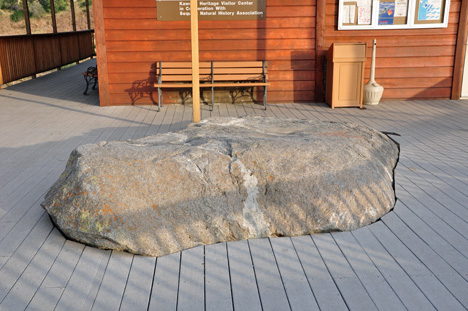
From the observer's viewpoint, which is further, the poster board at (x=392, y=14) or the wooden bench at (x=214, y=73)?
the poster board at (x=392, y=14)

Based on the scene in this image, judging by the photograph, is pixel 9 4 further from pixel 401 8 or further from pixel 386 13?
pixel 401 8

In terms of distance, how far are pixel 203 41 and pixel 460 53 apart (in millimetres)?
4818

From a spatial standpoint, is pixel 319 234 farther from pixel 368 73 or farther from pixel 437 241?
pixel 368 73

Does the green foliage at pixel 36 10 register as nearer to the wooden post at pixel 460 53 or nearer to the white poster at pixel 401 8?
the white poster at pixel 401 8

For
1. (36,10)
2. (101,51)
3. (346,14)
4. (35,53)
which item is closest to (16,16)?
(36,10)

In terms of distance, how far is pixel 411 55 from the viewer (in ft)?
28.6

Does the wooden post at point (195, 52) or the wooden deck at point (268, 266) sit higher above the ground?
the wooden post at point (195, 52)

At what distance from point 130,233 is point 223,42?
19.7ft

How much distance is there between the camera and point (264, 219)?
332 centimetres

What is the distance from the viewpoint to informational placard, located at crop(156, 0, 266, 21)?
827 centimetres

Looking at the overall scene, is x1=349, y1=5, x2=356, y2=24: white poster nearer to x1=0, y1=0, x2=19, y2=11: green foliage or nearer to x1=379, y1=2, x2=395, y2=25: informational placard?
x1=379, y1=2, x2=395, y2=25: informational placard

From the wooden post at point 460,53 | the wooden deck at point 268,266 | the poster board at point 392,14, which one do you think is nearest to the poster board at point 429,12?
the poster board at point 392,14

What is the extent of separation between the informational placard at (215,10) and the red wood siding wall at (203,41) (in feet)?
0.32

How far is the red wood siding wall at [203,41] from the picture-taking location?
27.3 feet
